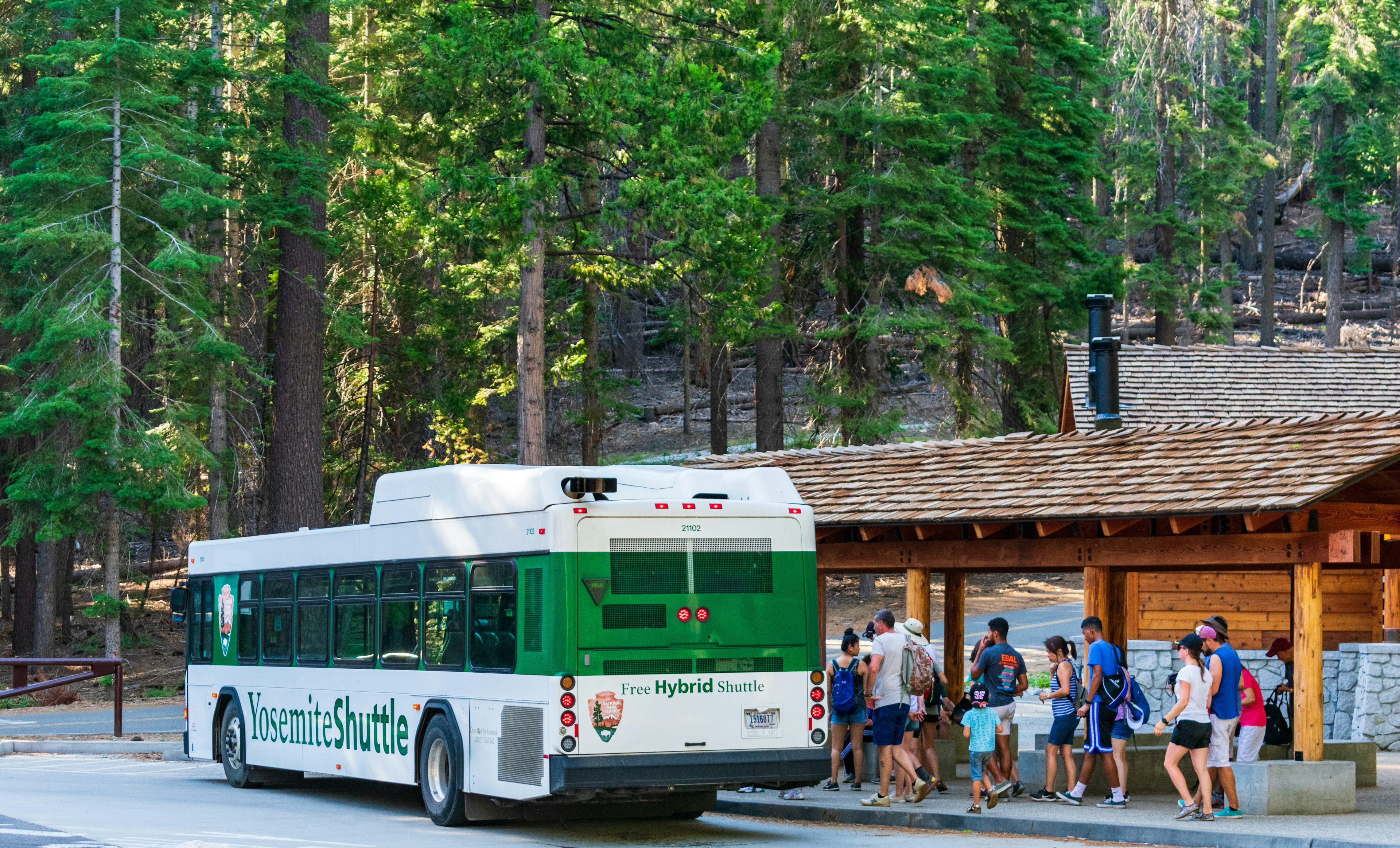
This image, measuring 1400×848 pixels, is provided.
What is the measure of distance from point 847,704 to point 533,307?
45.0 ft

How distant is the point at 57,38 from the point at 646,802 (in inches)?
1107

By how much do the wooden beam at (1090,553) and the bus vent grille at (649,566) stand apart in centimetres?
448

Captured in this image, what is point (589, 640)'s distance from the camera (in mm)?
11609

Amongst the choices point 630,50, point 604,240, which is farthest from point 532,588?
point 604,240

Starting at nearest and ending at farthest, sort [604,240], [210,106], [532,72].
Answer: [532,72], [604,240], [210,106]

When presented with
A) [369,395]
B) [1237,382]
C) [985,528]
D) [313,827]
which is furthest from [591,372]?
[313,827]

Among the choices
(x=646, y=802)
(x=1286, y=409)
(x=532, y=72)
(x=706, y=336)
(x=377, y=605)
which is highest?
(x=532, y=72)

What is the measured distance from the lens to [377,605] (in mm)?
14336

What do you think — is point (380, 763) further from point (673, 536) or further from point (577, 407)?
point (577, 407)

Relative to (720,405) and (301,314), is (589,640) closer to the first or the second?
(301,314)

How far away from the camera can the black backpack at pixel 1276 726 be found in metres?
16.9

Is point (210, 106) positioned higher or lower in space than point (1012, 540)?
higher

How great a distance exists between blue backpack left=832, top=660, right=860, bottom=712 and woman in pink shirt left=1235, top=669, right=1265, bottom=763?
3.77m

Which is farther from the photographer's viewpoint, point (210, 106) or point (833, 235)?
point (833, 235)
